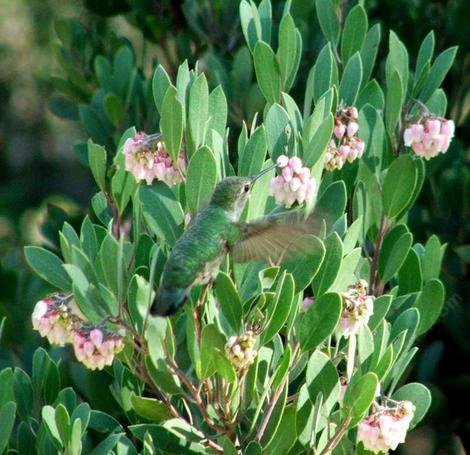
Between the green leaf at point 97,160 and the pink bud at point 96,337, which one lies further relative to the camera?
the green leaf at point 97,160

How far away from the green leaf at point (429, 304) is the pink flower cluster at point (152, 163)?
628mm

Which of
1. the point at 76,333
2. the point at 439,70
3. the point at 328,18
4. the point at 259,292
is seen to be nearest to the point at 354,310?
the point at 259,292

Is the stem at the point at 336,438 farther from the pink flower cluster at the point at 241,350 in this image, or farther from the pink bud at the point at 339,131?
the pink bud at the point at 339,131

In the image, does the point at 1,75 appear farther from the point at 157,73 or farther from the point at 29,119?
the point at 157,73

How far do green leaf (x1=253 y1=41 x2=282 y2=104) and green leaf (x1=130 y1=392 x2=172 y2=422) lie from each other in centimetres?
71

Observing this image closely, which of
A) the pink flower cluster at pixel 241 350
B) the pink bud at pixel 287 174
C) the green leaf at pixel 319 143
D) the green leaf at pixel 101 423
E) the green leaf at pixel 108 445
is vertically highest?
the green leaf at pixel 319 143

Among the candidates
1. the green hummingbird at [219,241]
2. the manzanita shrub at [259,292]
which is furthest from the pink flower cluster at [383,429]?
the green hummingbird at [219,241]

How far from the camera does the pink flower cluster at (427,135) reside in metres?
2.45

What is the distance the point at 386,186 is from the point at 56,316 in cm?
79

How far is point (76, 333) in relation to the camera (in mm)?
2051

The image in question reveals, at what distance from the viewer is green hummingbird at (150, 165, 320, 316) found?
2.02m

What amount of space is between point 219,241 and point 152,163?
20cm

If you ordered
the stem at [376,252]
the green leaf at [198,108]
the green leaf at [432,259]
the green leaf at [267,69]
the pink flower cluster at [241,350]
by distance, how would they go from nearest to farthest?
the pink flower cluster at [241,350] < the green leaf at [198,108] < the green leaf at [267,69] < the stem at [376,252] < the green leaf at [432,259]

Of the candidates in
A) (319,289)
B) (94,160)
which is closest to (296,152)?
(319,289)
